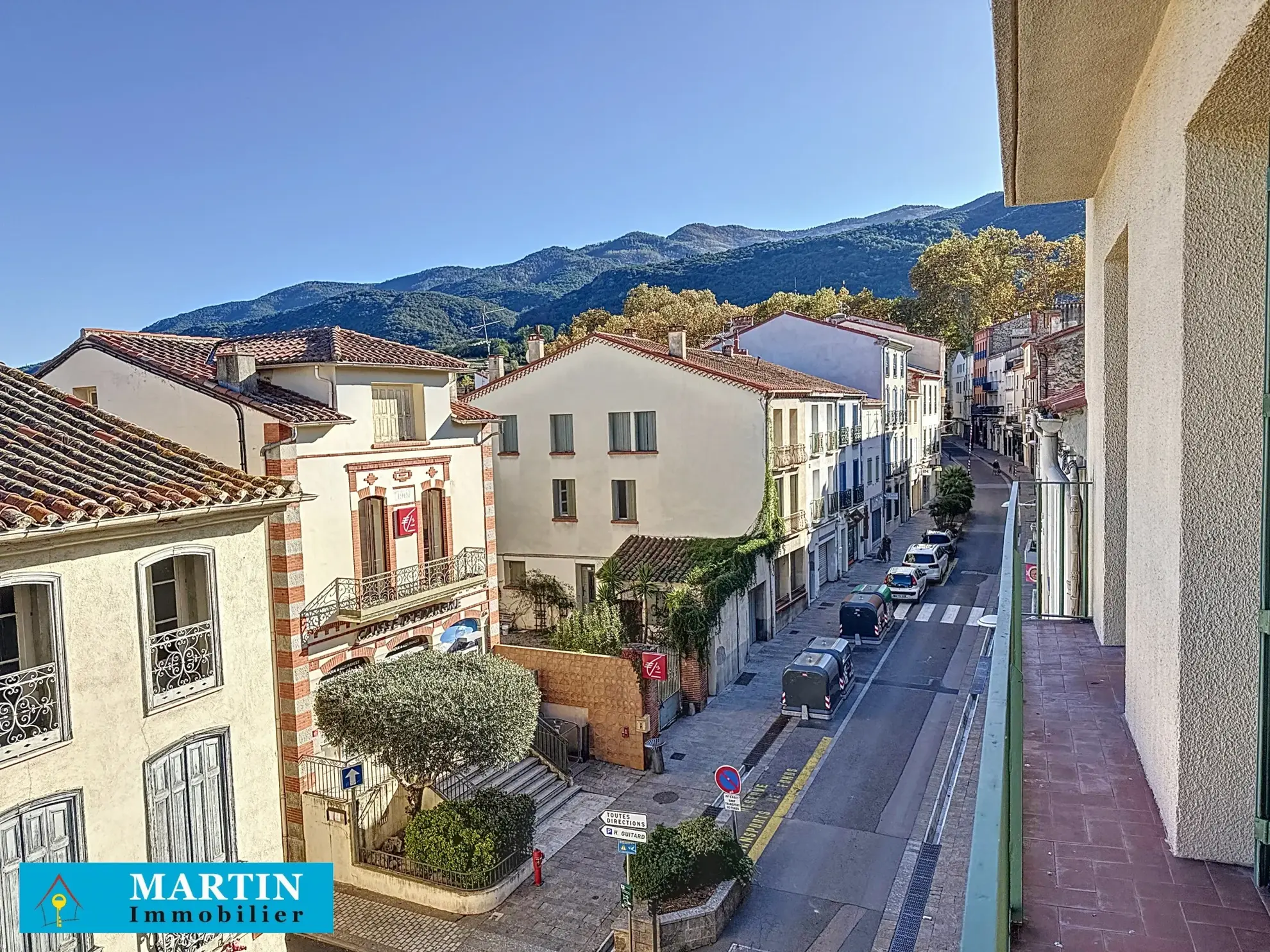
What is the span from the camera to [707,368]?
27.9 meters

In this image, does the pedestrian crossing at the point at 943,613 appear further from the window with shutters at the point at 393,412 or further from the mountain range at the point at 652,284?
the mountain range at the point at 652,284

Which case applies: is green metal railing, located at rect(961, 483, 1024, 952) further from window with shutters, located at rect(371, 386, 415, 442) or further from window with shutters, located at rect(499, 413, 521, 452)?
window with shutters, located at rect(499, 413, 521, 452)

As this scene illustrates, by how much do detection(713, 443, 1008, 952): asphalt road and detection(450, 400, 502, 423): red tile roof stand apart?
1087 centimetres

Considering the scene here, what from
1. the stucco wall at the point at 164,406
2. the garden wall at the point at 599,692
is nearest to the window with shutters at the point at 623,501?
the garden wall at the point at 599,692

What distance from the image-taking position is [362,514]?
1881 centimetres

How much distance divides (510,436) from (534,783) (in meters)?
14.2

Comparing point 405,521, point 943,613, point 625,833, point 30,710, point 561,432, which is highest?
point 561,432

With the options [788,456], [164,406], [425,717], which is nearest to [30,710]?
[425,717]

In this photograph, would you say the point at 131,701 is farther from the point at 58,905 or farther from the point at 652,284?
the point at 652,284

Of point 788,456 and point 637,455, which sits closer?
point 637,455

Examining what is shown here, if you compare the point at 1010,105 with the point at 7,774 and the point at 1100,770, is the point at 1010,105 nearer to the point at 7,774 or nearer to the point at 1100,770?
the point at 1100,770

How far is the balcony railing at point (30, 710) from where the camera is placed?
9.34 m

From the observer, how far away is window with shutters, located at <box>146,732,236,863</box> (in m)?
10.8

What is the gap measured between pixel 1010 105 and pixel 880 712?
20.1 m
